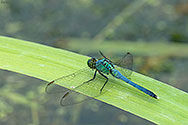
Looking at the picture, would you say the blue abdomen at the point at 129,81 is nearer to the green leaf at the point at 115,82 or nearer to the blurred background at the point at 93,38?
the green leaf at the point at 115,82

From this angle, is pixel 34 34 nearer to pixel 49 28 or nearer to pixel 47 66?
pixel 49 28

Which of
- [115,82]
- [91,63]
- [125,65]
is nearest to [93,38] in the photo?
[125,65]

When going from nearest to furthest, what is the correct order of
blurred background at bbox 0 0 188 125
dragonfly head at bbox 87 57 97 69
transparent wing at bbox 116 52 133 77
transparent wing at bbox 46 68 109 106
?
1. transparent wing at bbox 46 68 109 106
2. dragonfly head at bbox 87 57 97 69
3. transparent wing at bbox 116 52 133 77
4. blurred background at bbox 0 0 188 125

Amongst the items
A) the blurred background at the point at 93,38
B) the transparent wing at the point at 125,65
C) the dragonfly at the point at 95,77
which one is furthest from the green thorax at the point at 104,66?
the blurred background at the point at 93,38

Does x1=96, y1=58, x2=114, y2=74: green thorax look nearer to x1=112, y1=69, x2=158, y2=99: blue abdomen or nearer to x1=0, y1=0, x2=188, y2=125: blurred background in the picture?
x1=112, y1=69, x2=158, y2=99: blue abdomen

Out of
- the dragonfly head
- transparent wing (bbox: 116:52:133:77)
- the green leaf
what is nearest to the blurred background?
transparent wing (bbox: 116:52:133:77)

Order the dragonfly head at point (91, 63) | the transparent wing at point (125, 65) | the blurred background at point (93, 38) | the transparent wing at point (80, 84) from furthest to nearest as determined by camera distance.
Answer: the blurred background at point (93, 38) < the transparent wing at point (125, 65) < the dragonfly head at point (91, 63) < the transparent wing at point (80, 84)

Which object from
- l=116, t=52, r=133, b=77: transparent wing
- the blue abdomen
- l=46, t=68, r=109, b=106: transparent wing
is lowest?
l=46, t=68, r=109, b=106: transparent wing
